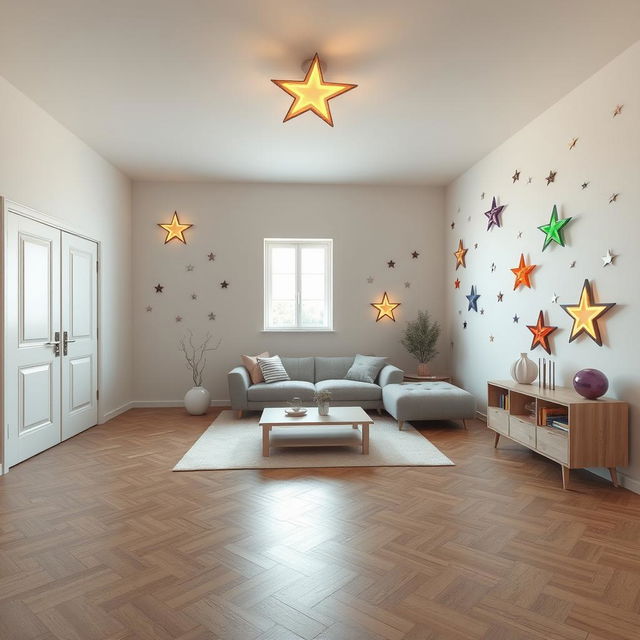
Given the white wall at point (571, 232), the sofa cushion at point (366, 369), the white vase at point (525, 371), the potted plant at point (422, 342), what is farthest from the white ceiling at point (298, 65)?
the sofa cushion at point (366, 369)

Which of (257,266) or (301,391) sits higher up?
(257,266)

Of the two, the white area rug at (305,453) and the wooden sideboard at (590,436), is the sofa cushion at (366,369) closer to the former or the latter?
the white area rug at (305,453)

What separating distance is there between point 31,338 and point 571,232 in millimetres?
4812

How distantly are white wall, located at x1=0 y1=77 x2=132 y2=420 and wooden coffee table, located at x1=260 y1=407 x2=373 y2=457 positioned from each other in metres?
2.51

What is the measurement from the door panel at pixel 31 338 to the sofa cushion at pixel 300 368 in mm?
2798

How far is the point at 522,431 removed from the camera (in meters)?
4.02

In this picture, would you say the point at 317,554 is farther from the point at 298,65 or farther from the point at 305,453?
the point at 298,65

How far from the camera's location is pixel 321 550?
252cm

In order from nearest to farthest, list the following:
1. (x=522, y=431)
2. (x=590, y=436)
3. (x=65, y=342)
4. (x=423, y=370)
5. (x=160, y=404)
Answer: (x=590, y=436) → (x=522, y=431) → (x=65, y=342) → (x=423, y=370) → (x=160, y=404)

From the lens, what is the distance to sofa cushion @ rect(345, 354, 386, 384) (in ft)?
20.2

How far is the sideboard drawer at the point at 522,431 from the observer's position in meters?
3.87

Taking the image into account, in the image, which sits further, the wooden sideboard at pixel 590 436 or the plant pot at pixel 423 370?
the plant pot at pixel 423 370

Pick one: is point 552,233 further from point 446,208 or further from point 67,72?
point 67,72

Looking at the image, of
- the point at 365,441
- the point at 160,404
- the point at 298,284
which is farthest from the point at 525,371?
the point at 160,404
